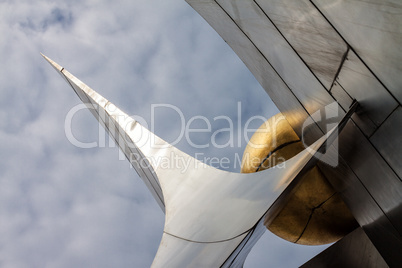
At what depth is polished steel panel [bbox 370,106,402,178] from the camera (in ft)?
14.7

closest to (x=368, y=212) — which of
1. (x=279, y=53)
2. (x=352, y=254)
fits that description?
(x=352, y=254)

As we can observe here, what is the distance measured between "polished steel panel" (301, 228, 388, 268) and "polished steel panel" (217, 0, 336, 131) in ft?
12.0

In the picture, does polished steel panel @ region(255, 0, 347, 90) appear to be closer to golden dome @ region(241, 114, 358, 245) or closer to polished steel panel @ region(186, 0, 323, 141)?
polished steel panel @ region(186, 0, 323, 141)

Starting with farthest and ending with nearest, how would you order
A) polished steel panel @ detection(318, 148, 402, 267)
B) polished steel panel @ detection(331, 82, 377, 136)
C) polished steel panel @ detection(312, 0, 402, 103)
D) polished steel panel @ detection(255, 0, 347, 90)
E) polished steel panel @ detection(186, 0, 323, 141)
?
polished steel panel @ detection(186, 0, 323, 141) → polished steel panel @ detection(318, 148, 402, 267) → polished steel panel @ detection(331, 82, 377, 136) → polished steel panel @ detection(255, 0, 347, 90) → polished steel panel @ detection(312, 0, 402, 103)

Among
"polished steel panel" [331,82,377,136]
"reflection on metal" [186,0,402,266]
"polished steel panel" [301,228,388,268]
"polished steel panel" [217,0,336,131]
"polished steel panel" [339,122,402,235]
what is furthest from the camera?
"polished steel panel" [301,228,388,268]

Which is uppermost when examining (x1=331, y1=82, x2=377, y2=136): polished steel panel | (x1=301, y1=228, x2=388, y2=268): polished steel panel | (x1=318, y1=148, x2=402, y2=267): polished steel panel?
(x1=331, y1=82, x2=377, y2=136): polished steel panel

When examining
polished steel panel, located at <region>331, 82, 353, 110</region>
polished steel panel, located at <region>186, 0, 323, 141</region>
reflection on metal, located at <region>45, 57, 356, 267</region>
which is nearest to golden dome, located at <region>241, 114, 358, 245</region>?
polished steel panel, located at <region>186, 0, 323, 141</region>

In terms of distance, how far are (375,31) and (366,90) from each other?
3.70 feet

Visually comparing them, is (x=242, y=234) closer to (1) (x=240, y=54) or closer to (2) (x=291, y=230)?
(2) (x=291, y=230)

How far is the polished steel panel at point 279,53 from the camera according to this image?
6.20m

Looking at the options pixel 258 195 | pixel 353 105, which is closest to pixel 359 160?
pixel 353 105

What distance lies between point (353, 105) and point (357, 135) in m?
0.88

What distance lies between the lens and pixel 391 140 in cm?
476

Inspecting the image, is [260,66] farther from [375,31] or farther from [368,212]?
[375,31]
